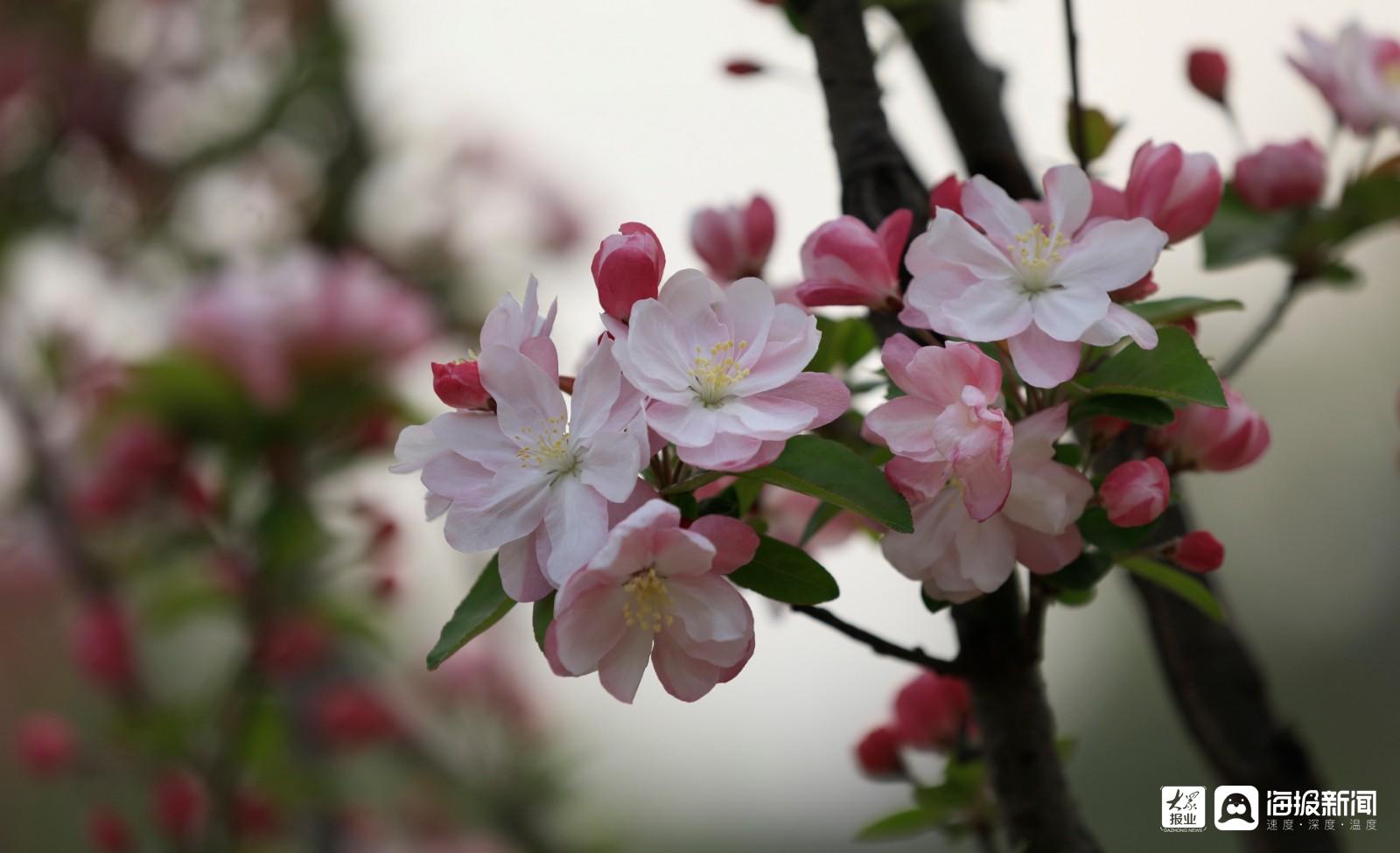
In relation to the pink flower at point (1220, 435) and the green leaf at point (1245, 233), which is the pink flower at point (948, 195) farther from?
the green leaf at point (1245, 233)

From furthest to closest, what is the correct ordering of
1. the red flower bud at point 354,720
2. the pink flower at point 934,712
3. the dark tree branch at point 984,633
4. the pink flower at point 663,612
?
the red flower bud at point 354,720 < the pink flower at point 934,712 < the dark tree branch at point 984,633 < the pink flower at point 663,612

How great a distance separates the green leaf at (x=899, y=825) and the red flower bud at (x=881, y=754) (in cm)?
5

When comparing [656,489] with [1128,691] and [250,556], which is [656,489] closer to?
[250,556]

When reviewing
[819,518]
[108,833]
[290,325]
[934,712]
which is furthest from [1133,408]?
[108,833]

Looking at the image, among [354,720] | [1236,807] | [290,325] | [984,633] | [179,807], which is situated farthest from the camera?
[354,720]

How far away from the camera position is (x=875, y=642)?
1.19 feet

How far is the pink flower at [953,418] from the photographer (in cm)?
28

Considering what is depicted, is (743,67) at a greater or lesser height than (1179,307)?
greater

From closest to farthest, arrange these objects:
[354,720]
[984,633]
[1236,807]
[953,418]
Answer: [953,418] → [984,633] → [1236,807] → [354,720]

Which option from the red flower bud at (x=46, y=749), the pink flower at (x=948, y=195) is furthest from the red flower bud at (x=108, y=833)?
the pink flower at (x=948, y=195)

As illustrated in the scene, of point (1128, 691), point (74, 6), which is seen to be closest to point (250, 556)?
point (74, 6)

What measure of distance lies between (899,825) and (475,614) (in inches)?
A: 9.7

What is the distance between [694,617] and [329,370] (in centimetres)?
69

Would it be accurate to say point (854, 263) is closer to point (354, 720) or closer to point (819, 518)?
point (819, 518)
